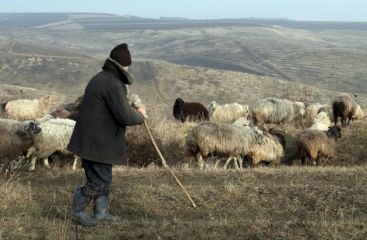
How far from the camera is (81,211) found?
6.23 meters

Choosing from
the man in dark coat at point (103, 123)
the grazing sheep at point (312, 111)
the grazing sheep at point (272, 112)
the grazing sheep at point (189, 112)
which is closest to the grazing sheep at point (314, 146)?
the grazing sheep at point (272, 112)

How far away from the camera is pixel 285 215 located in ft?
23.9

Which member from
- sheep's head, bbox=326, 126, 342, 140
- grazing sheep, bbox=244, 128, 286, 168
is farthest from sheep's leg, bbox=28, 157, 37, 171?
sheep's head, bbox=326, 126, 342, 140

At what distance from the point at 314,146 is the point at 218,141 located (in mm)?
3146

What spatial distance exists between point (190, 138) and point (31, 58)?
67.1 meters

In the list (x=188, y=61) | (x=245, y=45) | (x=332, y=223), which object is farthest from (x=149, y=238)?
(x=245, y=45)

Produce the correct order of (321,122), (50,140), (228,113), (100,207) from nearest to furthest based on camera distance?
1. (100,207)
2. (50,140)
3. (321,122)
4. (228,113)

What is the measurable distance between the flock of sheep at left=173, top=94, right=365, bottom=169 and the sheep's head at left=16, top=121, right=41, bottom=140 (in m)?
3.57

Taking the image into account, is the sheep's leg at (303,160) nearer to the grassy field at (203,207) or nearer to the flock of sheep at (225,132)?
the flock of sheep at (225,132)

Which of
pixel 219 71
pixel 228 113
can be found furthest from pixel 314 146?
pixel 219 71

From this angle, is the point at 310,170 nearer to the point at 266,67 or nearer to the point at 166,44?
the point at 266,67

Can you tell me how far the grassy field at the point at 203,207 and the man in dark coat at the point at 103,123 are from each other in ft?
1.89

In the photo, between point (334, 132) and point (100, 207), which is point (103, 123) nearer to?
point (100, 207)

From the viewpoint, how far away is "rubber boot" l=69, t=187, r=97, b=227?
6.20 m
